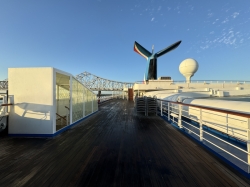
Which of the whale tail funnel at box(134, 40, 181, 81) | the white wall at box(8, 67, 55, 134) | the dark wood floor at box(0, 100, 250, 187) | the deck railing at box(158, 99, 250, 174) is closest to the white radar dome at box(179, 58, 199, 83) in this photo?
the whale tail funnel at box(134, 40, 181, 81)

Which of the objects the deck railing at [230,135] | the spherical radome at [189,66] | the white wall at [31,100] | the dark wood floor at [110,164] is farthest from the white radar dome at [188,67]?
the white wall at [31,100]

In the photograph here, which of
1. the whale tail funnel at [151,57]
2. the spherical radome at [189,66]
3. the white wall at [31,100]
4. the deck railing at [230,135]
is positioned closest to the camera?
the deck railing at [230,135]

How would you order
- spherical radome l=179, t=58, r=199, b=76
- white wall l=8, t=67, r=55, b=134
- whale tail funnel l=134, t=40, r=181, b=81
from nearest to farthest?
white wall l=8, t=67, r=55, b=134 → spherical radome l=179, t=58, r=199, b=76 → whale tail funnel l=134, t=40, r=181, b=81

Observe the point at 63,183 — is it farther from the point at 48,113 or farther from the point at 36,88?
the point at 36,88

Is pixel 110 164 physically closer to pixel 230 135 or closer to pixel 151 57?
pixel 230 135

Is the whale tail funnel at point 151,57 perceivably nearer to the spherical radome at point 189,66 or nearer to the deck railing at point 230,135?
the spherical radome at point 189,66

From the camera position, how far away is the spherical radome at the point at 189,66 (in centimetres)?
2033

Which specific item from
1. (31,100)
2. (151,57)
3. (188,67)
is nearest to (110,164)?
(31,100)

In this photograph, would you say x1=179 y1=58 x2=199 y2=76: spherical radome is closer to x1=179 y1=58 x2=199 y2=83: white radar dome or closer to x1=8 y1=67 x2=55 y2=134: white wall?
x1=179 y1=58 x2=199 y2=83: white radar dome

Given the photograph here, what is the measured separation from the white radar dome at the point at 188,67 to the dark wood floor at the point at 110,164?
21004 mm

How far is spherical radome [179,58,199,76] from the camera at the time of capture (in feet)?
66.7

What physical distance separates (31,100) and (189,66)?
2280 centimetres

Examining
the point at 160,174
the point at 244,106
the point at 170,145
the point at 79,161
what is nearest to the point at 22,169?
the point at 79,161

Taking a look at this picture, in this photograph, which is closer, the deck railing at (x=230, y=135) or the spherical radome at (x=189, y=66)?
the deck railing at (x=230, y=135)
